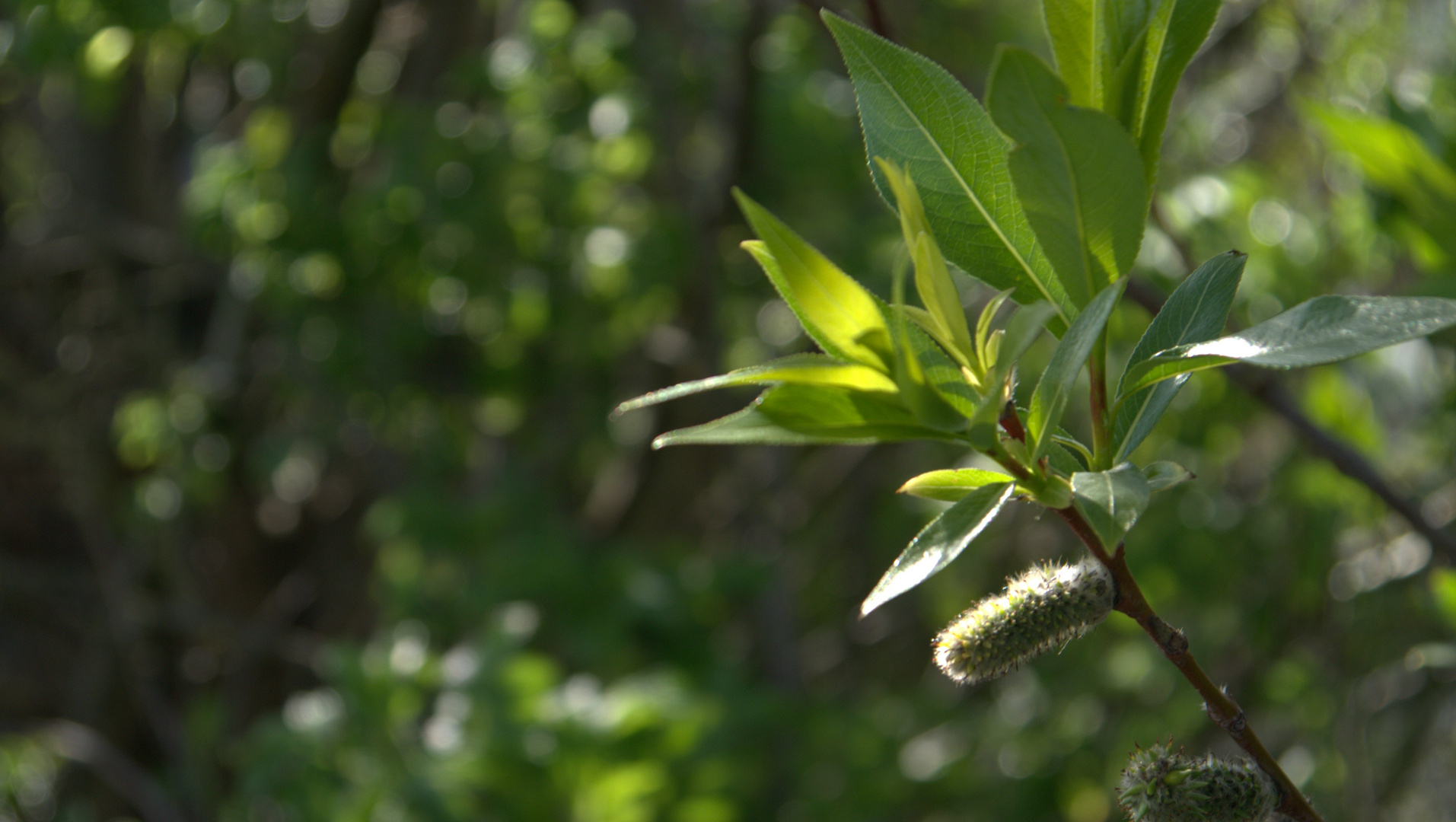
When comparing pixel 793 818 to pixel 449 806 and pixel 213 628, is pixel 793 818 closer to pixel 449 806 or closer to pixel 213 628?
pixel 449 806

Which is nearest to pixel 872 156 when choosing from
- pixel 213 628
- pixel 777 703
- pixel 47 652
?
pixel 777 703

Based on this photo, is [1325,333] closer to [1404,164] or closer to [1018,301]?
[1018,301]

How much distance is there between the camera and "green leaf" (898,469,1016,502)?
68cm

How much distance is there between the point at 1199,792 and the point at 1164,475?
179mm

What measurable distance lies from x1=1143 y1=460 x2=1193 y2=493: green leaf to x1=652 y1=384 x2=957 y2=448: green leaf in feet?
0.40

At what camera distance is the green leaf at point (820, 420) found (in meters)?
0.62

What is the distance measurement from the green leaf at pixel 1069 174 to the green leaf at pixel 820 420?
15 cm

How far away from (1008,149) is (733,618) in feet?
10.8

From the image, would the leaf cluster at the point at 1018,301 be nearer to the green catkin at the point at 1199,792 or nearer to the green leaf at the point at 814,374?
the green leaf at the point at 814,374

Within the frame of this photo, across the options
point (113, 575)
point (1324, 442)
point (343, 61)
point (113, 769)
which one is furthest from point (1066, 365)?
point (113, 575)

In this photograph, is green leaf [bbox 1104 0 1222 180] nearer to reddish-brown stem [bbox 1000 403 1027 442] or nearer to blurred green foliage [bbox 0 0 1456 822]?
reddish-brown stem [bbox 1000 403 1027 442]

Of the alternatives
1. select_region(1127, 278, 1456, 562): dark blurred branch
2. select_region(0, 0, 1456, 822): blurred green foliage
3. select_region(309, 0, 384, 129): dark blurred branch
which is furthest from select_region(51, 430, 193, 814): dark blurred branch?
select_region(1127, 278, 1456, 562): dark blurred branch

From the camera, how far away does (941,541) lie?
60 centimetres

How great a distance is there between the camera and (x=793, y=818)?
2961 mm
